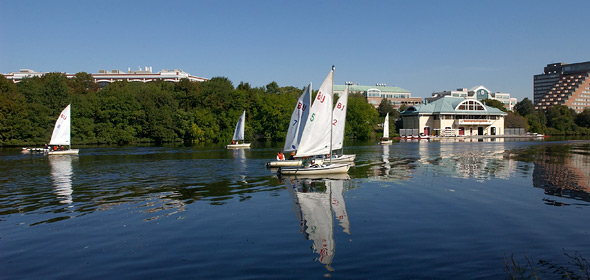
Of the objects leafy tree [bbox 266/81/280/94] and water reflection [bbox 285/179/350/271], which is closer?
water reflection [bbox 285/179/350/271]

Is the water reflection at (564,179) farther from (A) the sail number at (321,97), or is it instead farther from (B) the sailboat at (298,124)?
(B) the sailboat at (298,124)

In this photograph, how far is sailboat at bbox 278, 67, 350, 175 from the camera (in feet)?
99.9

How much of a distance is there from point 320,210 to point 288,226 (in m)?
3.13

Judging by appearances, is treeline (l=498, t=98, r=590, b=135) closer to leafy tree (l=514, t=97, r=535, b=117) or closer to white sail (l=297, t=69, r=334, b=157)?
leafy tree (l=514, t=97, r=535, b=117)

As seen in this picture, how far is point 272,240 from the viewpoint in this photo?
14.8 metres

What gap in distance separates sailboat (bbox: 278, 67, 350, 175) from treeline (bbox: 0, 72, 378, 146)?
67699 millimetres

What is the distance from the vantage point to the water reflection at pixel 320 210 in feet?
46.3

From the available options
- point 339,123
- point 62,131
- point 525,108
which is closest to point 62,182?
point 339,123

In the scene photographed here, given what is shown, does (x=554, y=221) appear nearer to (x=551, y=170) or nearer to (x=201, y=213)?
(x=201, y=213)

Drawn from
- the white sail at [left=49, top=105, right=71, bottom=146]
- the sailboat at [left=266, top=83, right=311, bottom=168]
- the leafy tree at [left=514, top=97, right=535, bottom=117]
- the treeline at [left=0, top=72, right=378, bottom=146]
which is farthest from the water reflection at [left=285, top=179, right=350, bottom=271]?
the leafy tree at [left=514, top=97, right=535, bottom=117]

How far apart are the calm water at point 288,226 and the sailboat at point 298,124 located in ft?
19.0

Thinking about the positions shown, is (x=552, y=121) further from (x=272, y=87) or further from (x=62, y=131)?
(x=62, y=131)

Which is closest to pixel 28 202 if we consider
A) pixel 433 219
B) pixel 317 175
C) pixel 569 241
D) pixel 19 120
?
pixel 317 175

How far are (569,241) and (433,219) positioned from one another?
15.2 ft
